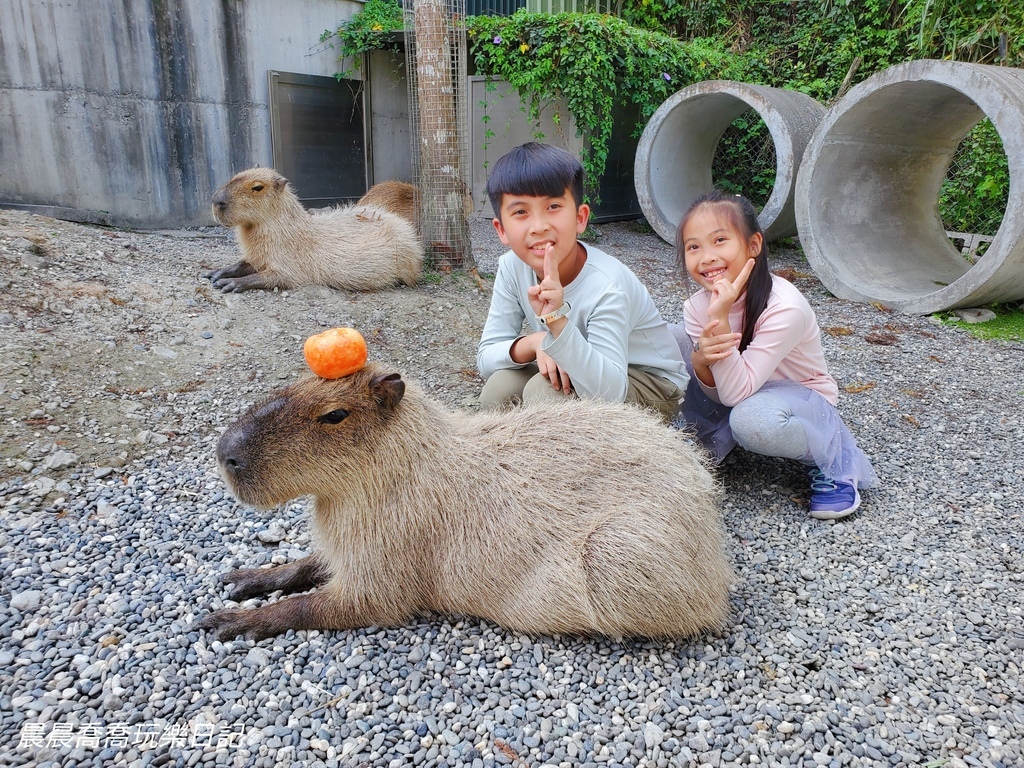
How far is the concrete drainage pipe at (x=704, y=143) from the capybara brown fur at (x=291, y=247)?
3.86m

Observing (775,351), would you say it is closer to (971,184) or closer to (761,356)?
(761,356)

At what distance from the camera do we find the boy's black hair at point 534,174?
2.34 meters

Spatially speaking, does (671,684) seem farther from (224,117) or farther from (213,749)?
(224,117)

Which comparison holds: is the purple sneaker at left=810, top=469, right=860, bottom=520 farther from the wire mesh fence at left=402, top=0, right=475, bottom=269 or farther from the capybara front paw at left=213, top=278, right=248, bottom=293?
the capybara front paw at left=213, top=278, right=248, bottom=293

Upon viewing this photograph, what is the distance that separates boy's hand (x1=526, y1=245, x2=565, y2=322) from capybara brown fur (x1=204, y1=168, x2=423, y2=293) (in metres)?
3.16

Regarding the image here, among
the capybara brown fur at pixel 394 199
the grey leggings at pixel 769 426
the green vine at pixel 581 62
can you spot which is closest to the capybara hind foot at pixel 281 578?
the grey leggings at pixel 769 426

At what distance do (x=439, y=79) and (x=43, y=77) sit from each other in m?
4.08

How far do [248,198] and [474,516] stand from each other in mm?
3882

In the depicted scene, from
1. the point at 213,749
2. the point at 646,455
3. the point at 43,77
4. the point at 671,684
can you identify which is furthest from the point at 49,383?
the point at 43,77

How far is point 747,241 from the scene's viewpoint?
262 centimetres

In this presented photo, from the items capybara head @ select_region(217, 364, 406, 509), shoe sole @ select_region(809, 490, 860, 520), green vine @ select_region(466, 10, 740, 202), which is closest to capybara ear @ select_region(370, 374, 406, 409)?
capybara head @ select_region(217, 364, 406, 509)

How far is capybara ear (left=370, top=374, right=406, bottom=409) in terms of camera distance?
197cm

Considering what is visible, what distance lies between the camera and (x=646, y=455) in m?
2.06

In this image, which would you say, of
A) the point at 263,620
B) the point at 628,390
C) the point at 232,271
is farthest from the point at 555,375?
the point at 232,271
